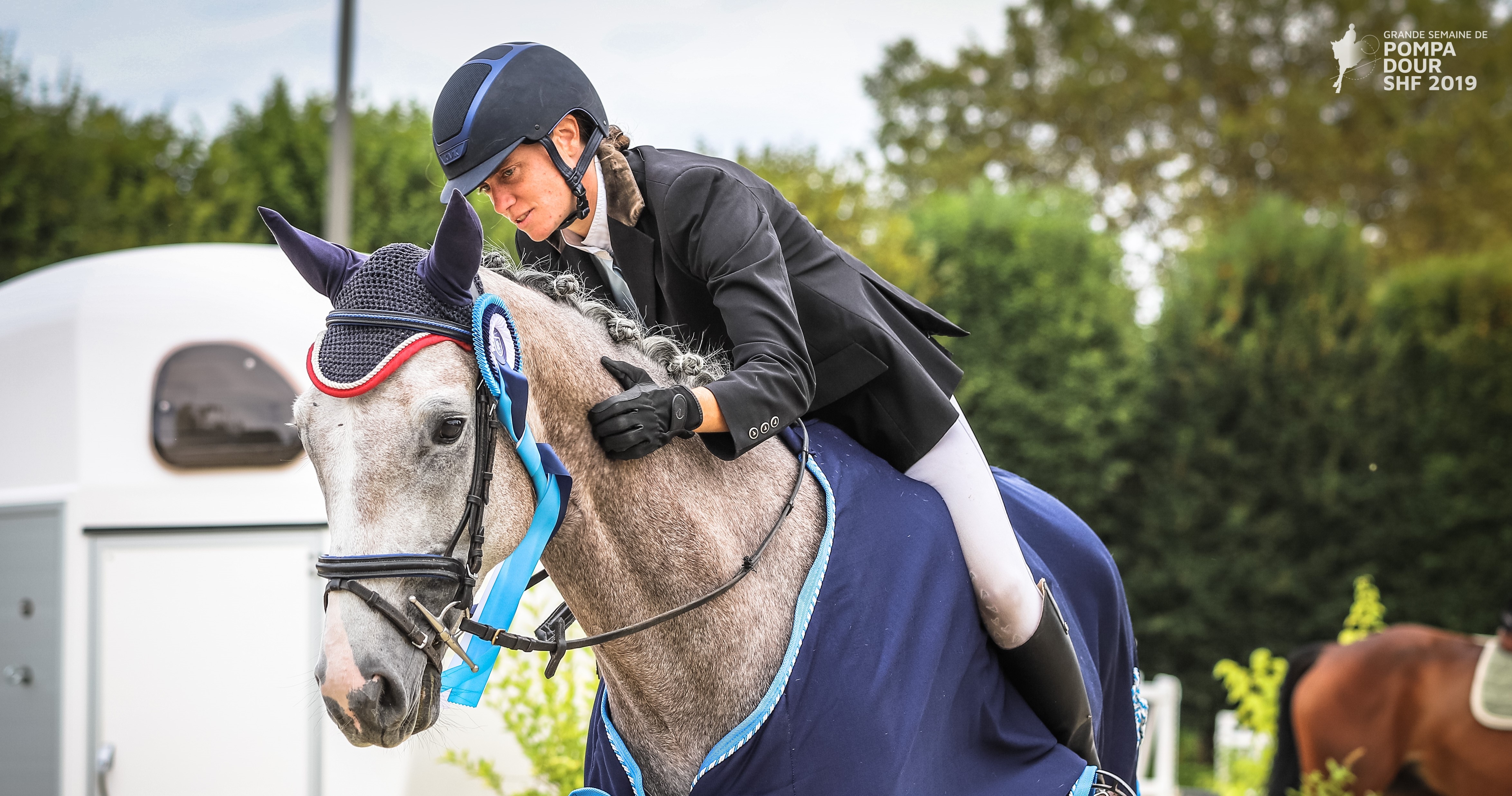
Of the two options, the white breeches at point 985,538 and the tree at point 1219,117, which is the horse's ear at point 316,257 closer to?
the white breeches at point 985,538

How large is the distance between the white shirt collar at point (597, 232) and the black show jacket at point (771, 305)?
2cm

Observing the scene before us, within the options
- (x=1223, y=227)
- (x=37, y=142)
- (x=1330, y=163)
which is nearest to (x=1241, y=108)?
(x=1330, y=163)

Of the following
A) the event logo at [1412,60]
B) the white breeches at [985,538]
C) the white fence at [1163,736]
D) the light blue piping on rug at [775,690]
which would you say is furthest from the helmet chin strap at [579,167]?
the event logo at [1412,60]

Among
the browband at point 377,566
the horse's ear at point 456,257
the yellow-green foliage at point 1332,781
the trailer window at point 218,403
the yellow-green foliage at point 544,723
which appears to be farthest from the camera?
the yellow-green foliage at point 1332,781

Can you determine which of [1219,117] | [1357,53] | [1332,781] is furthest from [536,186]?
[1219,117]

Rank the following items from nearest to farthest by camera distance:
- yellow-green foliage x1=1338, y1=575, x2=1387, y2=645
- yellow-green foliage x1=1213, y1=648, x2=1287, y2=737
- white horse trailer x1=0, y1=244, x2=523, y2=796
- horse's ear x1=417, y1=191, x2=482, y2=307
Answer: horse's ear x1=417, y1=191, x2=482, y2=307 < white horse trailer x1=0, y1=244, x2=523, y2=796 < yellow-green foliage x1=1338, y1=575, x2=1387, y2=645 < yellow-green foliage x1=1213, y1=648, x2=1287, y2=737

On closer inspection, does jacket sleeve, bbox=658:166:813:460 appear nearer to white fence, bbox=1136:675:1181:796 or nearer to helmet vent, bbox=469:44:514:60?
helmet vent, bbox=469:44:514:60

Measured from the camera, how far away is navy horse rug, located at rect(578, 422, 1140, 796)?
6.09ft

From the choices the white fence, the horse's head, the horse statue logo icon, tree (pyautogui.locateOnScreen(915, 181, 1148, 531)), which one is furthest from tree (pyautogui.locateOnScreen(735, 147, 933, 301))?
the horse's head

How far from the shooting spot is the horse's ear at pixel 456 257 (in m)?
1.65

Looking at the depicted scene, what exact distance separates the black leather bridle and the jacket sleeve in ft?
1.28

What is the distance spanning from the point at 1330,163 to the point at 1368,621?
12340mm

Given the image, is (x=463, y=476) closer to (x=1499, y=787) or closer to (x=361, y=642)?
(x=361, y=642)

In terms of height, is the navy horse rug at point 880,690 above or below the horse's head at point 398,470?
below
